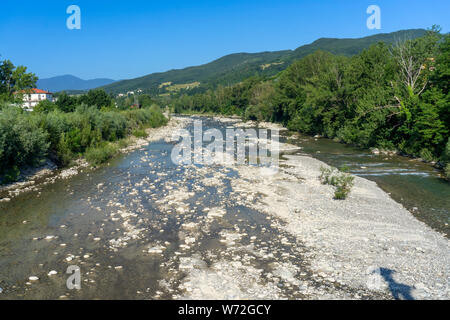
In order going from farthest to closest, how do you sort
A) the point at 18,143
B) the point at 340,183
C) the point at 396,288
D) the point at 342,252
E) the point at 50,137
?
the point at 50,137
the point at 18,143
the point at 340,183
the point at 342,252
the point at 396,288

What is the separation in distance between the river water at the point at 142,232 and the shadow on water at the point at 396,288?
1.59m

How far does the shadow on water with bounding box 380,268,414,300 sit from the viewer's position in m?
7.84

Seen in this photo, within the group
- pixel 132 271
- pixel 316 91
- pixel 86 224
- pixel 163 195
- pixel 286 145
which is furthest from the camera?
pixel 316 91

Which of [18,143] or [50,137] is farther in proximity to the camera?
[50,137]

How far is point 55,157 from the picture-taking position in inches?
992

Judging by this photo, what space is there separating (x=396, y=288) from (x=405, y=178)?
14.7 m

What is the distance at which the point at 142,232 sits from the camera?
12562mm

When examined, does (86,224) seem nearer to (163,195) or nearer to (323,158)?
(163,195)

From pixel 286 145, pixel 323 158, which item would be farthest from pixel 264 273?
pixel 286 145

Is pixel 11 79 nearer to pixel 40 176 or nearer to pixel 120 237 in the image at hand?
pixel 40 176

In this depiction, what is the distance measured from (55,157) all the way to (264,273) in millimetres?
22003

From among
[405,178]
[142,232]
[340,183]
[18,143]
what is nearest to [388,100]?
[405,178]

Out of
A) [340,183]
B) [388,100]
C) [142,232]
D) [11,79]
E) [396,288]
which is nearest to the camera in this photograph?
[396,288]
